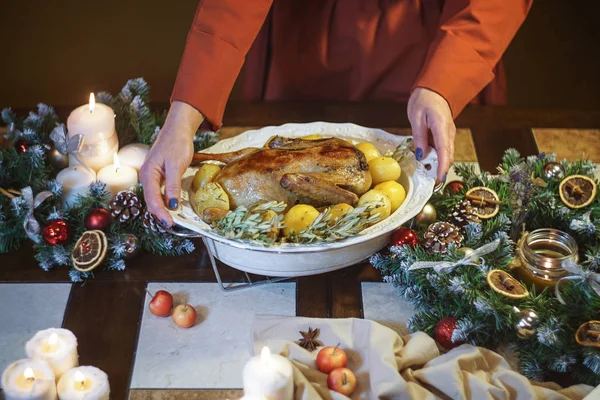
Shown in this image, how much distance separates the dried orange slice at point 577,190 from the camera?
135 centimetres

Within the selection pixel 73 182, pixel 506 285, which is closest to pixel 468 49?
pixel 506 285

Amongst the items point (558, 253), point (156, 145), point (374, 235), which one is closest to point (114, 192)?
point (156, 145)

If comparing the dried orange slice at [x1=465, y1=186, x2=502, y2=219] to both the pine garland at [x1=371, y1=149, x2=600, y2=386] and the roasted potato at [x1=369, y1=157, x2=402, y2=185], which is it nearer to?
the pine garland at [x1=371, y1=149, x2=600, y2=386]

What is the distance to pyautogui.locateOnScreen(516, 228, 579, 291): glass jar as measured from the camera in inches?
46.8

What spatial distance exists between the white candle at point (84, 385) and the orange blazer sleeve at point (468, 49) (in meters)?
0.80

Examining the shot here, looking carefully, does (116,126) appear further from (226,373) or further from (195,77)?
(226,373)

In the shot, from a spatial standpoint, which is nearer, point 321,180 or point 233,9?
point 321,180

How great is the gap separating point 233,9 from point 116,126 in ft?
1.33

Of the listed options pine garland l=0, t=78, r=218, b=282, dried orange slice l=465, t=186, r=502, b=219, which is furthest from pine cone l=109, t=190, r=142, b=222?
dried orange slice l=465, t=186, r=502, b=219

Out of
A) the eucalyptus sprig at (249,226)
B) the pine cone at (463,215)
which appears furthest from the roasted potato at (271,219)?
the pine cone at (463,215)

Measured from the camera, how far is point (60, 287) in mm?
1312

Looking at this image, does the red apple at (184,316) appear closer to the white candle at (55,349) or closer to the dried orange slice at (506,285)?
the white candle at (55,349)

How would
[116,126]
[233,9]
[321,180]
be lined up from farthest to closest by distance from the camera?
1. [116,126]
2. [233,9]
3. [321,180]

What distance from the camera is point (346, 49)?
175 centimetres
